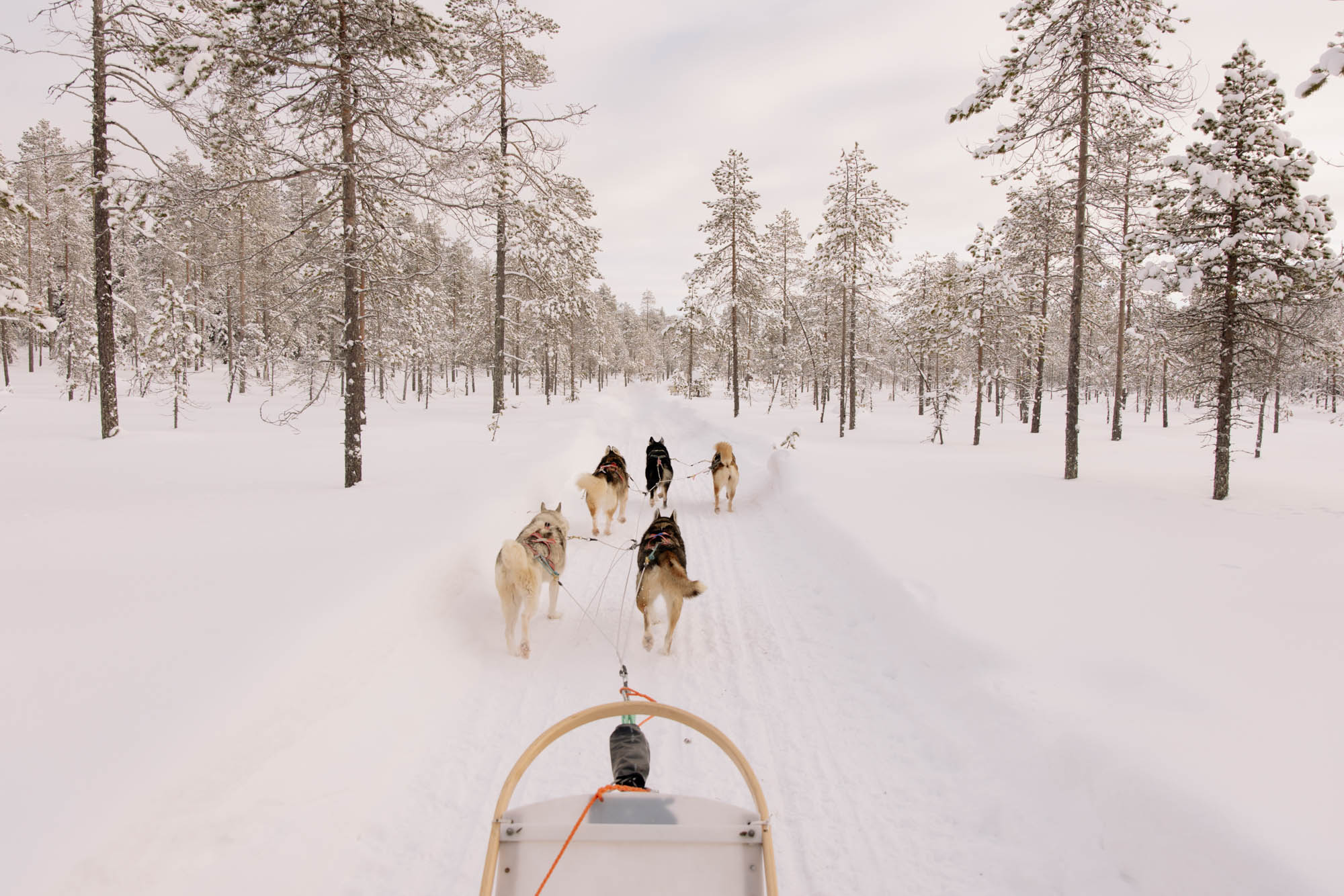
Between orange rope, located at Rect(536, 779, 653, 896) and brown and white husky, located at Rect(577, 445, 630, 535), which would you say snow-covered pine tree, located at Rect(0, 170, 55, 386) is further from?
orange rope, located at Rect(536, 779, 653, 896)

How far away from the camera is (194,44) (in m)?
7.79

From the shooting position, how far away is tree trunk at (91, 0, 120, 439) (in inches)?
446

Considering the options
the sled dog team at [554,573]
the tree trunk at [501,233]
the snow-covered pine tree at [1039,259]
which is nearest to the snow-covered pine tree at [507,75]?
the tree trunk at [501,233]

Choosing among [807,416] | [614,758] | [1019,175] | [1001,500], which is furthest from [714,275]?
[614,758]

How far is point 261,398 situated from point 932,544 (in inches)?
1502

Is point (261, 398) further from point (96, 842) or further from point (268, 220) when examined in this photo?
point (96, 842)

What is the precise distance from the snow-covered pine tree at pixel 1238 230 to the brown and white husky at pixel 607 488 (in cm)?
1154

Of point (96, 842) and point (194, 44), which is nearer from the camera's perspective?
point (96, 842)

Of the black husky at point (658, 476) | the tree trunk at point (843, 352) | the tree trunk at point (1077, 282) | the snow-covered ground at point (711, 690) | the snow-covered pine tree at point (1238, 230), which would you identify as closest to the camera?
the snow-covered ground at point (711, 690)

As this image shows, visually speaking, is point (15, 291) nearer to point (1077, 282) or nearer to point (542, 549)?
point (542, 549)

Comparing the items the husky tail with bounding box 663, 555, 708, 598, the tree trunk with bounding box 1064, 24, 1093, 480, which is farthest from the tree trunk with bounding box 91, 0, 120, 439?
the tree trunk with bounding box 1064, 24, 1093, 480

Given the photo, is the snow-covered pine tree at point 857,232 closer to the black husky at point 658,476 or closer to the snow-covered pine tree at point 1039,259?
the snow-covered pine tree at point 1039,259

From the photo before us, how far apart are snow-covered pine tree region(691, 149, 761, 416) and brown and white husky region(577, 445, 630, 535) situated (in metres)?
19.9

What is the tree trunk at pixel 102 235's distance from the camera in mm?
11328
